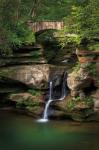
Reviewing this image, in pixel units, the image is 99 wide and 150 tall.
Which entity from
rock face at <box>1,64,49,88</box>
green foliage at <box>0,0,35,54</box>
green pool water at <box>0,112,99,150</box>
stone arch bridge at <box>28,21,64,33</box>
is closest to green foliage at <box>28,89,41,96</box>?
rock face at <box>1,64,49,88</box>

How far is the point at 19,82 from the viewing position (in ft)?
91.0

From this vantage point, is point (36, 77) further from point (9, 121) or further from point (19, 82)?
point (9, 121)

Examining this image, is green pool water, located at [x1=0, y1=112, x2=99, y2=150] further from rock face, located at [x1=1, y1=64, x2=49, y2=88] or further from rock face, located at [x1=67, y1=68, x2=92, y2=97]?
rock face, located at [x1=1, y1=64, x2=49, y2=88]

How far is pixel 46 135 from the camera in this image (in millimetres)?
21594

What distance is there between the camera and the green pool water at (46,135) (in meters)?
19.7

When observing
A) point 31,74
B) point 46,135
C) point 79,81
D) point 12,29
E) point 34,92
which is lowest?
point 46,135

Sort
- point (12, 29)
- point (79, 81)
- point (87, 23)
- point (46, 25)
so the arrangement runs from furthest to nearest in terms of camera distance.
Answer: point (46, 25) → point (12, 29) → point (79, 81) → point (87, 23)

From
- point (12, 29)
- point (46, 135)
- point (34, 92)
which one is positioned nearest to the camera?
point (46, 135)

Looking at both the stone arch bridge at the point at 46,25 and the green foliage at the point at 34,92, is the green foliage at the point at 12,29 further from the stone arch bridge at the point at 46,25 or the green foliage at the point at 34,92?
the green foliage at the point at 34,92

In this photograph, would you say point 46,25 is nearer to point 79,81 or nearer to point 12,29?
point 12,29

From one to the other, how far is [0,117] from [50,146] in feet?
21.9

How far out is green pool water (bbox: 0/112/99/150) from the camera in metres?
19.7

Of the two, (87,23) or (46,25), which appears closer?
(87,23)

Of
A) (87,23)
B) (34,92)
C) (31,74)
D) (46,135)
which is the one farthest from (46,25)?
(46,135)
